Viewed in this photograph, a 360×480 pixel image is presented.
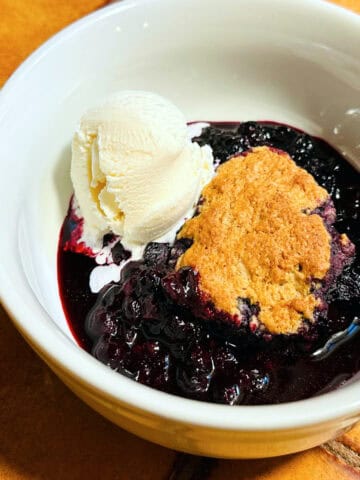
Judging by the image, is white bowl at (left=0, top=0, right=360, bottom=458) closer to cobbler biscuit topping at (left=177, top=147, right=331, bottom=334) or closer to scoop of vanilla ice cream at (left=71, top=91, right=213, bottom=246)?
scoop of vanilla ice cream at (left=71, top=91, right=213, bottom=246)

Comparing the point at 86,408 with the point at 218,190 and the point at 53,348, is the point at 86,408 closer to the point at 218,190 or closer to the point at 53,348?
the point at 53,348

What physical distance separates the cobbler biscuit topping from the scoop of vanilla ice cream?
8 cm

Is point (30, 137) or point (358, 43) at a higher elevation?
point (358, 43)

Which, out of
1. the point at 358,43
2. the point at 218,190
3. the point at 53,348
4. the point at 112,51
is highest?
the point at 358,43

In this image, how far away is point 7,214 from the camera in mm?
1132

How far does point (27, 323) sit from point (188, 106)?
94cm

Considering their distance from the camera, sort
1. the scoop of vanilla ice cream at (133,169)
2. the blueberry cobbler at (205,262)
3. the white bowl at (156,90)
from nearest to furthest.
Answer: the white bowl at (156,90), the blueberry cobbler at (205,262), the scoop of vanilla ice cream at (133,169)

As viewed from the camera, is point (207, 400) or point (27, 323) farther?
point (207, 400)

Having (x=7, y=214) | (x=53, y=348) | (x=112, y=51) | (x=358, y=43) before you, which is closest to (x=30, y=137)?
(x=7, y=214)

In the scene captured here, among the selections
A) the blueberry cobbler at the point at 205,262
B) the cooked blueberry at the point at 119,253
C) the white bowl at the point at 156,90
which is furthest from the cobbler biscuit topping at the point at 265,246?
the white bowl at the point at 156,90

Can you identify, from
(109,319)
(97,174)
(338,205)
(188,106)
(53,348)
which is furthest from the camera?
(188,106)

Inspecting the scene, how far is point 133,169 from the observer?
122 cm

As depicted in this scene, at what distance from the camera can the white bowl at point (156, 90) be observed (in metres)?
0.84

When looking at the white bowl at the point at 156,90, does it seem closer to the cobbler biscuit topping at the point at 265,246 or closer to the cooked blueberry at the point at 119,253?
the cooked blueberry at the point at 119,253
